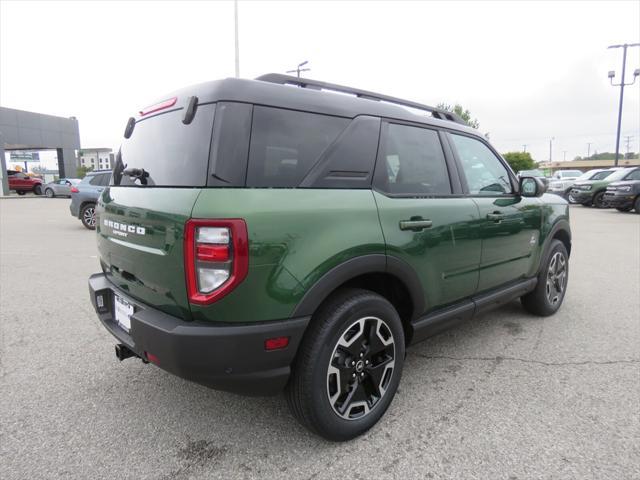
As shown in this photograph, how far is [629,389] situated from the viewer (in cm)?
269

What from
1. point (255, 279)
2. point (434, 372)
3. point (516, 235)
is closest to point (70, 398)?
point (255, 279)

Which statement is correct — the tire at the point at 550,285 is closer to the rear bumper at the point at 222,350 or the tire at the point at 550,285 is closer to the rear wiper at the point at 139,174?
the rear bumper at the point at 222,350

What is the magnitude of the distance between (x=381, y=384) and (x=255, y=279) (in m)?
1.08

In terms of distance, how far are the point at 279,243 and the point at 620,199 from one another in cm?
1689

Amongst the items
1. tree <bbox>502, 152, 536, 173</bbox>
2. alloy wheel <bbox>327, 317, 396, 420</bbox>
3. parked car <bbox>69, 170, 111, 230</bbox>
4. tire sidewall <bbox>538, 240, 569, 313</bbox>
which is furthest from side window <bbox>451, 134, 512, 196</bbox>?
tree <bbox>502, 152, 536, 173</bbox>

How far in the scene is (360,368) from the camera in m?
2.23

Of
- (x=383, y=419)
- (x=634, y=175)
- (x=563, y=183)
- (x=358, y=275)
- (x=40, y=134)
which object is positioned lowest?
(x=383, y=419)

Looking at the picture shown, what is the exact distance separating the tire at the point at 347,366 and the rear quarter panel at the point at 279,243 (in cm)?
24

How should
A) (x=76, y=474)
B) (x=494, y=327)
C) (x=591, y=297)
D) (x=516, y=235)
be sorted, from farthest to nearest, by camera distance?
(x=591, y=297) < (x=494, y=327) < (x=516, y=235) < (x=76, y=474)

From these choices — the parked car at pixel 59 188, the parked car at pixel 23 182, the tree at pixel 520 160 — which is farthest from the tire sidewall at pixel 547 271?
the tree at pixel 520 160

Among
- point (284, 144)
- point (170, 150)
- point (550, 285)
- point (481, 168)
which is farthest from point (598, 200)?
point (170, 150)

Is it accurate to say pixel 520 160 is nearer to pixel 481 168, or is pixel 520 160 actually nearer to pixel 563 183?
pixel 563 183

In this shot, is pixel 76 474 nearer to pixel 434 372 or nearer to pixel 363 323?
pixel 363 323

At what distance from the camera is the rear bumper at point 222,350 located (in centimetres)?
178
